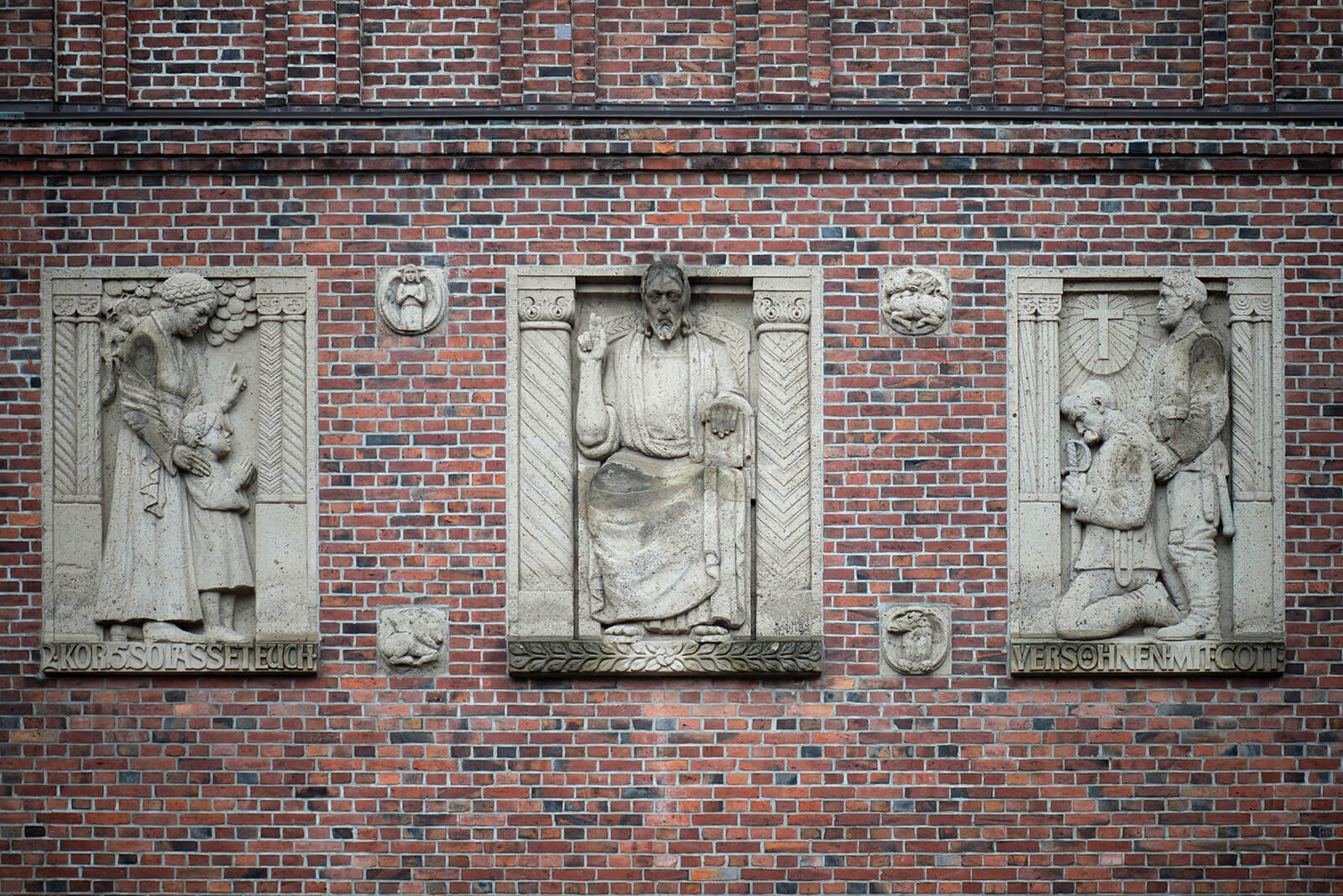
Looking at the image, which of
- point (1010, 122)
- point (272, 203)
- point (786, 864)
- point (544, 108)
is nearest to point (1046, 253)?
point (1010, 122)

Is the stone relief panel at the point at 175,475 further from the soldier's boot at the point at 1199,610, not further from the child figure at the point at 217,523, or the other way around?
the soldier's boot at the point at 1199,610

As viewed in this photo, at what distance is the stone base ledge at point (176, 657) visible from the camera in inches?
343

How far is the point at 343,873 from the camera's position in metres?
8.70

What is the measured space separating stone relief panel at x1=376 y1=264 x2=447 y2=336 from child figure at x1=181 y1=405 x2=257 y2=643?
45.0 inches

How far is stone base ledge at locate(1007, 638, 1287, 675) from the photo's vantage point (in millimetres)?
8719

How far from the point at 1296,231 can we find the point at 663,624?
4296mm

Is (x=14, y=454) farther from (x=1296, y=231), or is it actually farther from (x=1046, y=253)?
(x=1296, y=231)

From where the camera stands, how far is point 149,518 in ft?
28.9

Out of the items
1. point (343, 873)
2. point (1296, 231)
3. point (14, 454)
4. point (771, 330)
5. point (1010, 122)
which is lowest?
point (343, 873)

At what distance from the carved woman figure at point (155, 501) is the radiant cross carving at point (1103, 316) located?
5.08 meters

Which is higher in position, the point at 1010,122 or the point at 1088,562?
the point at 1010,122

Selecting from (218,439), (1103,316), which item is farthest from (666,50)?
(218,439)

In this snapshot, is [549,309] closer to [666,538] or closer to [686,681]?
[666,538]

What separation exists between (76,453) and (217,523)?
91cm
